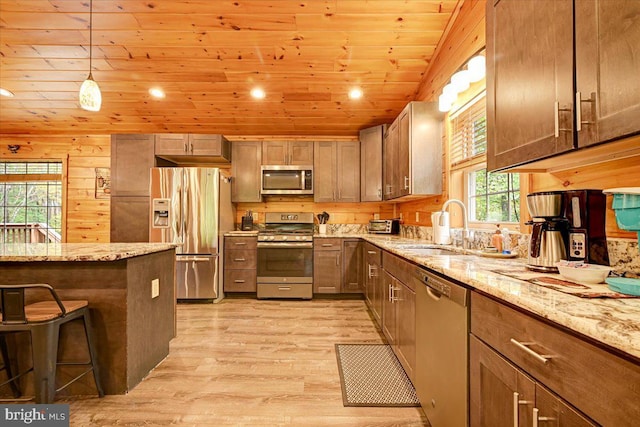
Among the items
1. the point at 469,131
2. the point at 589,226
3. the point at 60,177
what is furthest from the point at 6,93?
the point at 589,226

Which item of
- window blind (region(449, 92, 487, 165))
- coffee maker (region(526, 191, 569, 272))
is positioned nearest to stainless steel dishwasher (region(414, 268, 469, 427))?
coffee maker (region(526, 191, 569, 272))

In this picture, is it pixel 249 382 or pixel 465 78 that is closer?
pixel 249 382

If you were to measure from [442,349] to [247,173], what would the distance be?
12.2 feet

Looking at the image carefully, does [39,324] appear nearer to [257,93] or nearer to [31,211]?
[257,93]

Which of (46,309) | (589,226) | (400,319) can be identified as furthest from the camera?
(400,319)

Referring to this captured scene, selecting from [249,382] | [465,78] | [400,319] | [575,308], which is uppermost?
[465,78]

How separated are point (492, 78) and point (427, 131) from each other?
1.56m

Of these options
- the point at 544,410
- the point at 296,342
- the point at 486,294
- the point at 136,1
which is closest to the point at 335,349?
the point at 296,342

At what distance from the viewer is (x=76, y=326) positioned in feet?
6.03

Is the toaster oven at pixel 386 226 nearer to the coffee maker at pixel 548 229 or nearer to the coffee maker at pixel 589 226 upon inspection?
the coffee maker at pixel 548 229

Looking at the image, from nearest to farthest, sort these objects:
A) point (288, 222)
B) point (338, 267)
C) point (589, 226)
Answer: point (589, 226)
point (338, 267)
point (288, 222)

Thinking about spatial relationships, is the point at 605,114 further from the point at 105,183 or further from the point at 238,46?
the point at 105,183

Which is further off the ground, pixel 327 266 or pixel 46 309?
pixel 46 309

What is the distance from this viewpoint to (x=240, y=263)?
4133 millimetres
